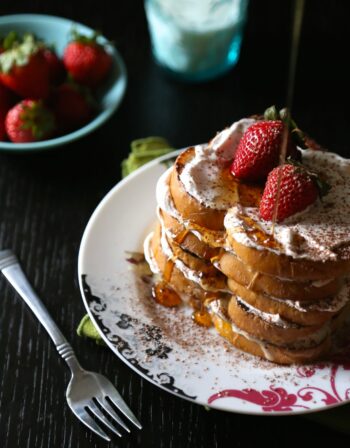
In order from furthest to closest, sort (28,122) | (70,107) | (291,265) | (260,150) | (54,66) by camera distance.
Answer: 1. (54,66)
2. (70,107)
3. (28,122)
4. (260,150)
5. (291,265)

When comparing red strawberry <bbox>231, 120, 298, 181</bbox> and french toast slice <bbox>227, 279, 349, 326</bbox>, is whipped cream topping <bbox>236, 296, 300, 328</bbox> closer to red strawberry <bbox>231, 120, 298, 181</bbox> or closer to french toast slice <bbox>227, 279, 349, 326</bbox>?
french toast slice <bbox>227, 279, 349, 326</bbox>

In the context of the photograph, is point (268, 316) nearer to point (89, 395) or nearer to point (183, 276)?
point (183, 276)

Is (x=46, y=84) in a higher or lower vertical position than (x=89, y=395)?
higher

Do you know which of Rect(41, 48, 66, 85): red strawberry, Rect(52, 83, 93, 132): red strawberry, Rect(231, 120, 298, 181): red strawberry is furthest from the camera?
Rect(41, 48, 66, 85): red strawberry

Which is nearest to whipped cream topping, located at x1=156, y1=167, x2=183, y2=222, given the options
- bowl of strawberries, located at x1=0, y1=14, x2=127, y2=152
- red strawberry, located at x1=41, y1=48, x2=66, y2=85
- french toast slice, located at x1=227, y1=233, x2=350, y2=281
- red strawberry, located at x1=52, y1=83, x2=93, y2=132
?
french toast slice, located at x1=227, y1=233, x2=350, y2=281

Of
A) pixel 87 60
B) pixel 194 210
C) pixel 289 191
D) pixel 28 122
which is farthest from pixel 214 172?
pixel 87 60

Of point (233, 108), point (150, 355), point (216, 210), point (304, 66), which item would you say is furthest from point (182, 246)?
point (304, 66)

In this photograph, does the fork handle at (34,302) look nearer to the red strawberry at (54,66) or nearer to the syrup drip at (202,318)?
the syrup drip at (202,318)

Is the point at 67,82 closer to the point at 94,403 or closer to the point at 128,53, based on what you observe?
the point at 128,53
